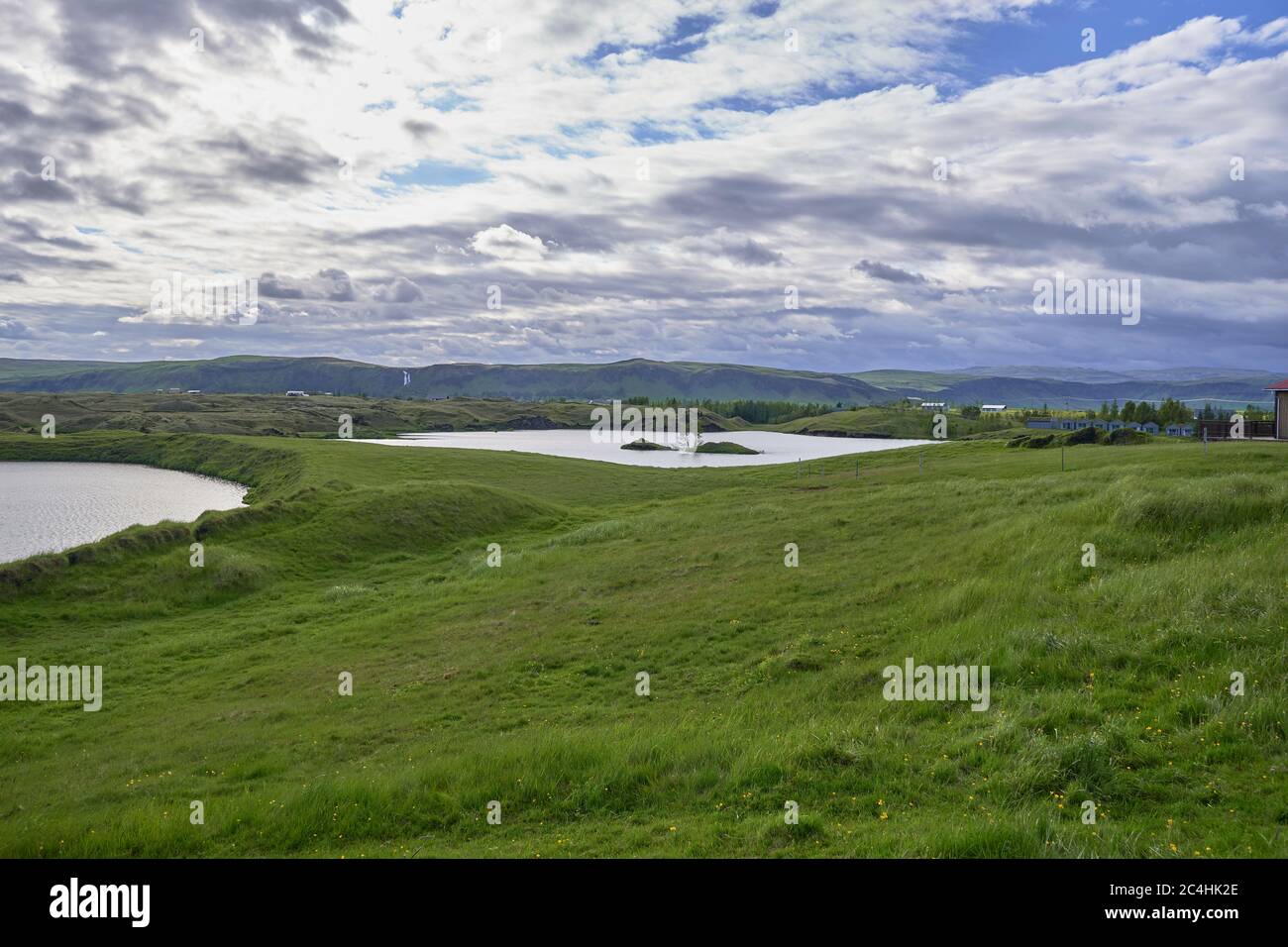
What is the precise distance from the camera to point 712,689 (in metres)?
19.8

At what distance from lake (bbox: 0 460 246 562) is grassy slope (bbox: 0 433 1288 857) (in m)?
24.1

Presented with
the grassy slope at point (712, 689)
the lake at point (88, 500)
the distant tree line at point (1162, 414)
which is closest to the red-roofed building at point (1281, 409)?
the grassy slope at point (712, 689)

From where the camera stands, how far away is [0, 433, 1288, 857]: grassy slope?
11.4 metres

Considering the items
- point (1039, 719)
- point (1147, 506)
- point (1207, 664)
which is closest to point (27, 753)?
point (1039, 719)

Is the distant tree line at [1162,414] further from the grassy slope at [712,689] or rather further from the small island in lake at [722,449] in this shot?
the grassy slope at [712,689]

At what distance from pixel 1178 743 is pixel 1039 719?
79.0 inches

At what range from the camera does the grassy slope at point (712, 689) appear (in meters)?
11.4

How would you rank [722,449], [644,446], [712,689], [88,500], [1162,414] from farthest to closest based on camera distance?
[644,446], [722,449], [1162,414], [88,500], [712,689]

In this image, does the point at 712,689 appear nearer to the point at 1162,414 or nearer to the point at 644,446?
the point at 644,446

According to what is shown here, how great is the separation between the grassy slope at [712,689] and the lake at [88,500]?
24.1 metres

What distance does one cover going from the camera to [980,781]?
38.4ft

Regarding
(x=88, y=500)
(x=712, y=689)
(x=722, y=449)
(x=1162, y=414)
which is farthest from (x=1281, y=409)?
(x=722, y=449)

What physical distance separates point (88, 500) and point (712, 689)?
292 feet

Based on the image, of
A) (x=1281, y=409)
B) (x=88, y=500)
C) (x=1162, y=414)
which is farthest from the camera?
(x=1162, y=414)
